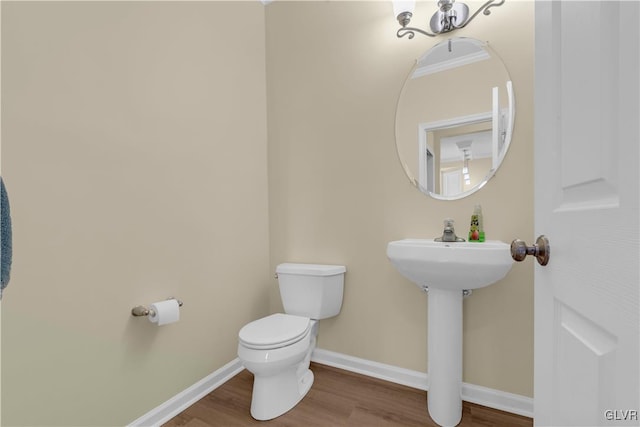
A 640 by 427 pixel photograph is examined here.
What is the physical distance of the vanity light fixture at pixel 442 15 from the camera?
1.54 metres

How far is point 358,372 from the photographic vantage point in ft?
6.14

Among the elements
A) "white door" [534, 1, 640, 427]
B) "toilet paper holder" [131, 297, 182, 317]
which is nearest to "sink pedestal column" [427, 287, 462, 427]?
"white door" [534, 1, 640, 427]

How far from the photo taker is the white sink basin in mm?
1204

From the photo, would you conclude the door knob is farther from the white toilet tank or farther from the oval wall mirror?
the white toilet tank

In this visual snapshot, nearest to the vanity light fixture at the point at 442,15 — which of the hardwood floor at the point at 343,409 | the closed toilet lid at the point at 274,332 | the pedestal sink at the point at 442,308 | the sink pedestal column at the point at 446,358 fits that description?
the pedestal sink at the point at 442,308

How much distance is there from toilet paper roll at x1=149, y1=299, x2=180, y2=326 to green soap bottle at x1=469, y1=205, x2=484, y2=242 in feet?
4.98

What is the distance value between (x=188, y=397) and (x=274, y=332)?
635 millimetres

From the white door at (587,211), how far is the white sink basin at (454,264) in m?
0.55

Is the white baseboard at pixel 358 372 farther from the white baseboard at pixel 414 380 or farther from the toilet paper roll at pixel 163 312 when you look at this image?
the toilet paper roll at pixel 163 312

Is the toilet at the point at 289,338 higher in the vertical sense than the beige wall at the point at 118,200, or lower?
lower

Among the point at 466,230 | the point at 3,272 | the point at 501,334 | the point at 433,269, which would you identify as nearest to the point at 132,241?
the point at 3,272

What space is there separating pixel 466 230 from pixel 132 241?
1.68 m

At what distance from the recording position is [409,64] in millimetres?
1703

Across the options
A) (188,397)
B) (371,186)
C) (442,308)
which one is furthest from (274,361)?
(371,186)
